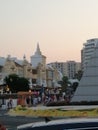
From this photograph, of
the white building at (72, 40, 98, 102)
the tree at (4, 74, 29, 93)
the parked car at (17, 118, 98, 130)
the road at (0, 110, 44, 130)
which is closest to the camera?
the parked car at (17, 118, 98, 130)

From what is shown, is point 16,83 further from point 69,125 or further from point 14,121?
point 69,125

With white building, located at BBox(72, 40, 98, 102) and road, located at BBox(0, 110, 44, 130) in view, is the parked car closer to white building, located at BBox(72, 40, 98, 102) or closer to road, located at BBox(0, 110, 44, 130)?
road, located at BBox(0, 110, 44, 130)

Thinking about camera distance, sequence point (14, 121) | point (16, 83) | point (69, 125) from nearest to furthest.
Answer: point (69, 125) < point (14, 121) < point (16, 83)

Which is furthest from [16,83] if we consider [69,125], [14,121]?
[69,125]

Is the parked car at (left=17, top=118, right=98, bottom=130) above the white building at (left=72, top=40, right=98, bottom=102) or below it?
below

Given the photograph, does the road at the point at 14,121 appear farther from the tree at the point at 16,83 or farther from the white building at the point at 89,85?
the tree at the point at 16,83

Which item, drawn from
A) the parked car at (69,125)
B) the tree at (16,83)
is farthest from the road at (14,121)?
the tree at (16,83)

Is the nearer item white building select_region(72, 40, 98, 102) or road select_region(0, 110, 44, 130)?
road select_region(0, 110, 44, 130)

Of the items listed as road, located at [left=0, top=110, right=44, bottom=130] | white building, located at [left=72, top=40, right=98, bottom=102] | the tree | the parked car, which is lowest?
road, located at [left=0, top=110, right=44, bottom=130]

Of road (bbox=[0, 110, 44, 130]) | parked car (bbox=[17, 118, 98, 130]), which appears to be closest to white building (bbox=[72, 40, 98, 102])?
road (bbox=[0, 110, 44, 130])

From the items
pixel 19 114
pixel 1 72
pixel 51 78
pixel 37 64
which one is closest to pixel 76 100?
pixel 19 114

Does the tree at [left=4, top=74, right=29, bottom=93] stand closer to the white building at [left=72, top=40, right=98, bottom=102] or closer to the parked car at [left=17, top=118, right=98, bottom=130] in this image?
the white building at [left=72, top=40, right=98, bottom=102]

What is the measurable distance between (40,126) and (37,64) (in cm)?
15854

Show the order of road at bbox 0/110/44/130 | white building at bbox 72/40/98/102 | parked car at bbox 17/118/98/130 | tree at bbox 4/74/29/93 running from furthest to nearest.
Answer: tree at bbox 4/74/29/93
white building at bbox 72/40/98/102
road at bbox 0/110/44/130
parked car at bbox 17/118/98/130
